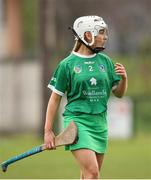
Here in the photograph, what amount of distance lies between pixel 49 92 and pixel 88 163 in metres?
18.1

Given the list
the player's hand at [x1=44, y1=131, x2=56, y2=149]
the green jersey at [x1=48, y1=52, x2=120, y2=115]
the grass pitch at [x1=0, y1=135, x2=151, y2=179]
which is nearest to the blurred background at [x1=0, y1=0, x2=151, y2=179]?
the grass pitch at [x1=0, y1=135, x2=151, y2=179]

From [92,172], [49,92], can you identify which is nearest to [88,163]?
[92,172]

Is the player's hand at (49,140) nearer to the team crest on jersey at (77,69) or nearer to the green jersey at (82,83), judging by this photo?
the green jersey at (82,83)

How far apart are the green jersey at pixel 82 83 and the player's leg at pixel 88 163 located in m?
0.41

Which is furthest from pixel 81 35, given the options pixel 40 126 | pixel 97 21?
pixel 40 126

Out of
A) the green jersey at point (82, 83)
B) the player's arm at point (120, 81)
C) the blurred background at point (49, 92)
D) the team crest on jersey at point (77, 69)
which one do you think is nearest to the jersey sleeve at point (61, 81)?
the green jersey at point (82, 83)

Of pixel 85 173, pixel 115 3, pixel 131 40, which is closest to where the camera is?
pixel 85 173

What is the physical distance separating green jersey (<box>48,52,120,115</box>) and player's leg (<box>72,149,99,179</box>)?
0.41m

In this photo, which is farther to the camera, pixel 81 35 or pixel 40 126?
pixel 40 126

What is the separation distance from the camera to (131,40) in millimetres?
55438

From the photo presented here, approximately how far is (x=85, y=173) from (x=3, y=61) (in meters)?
20.4

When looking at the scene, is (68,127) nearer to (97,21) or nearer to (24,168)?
(97,21)

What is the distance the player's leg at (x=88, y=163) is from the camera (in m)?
10.4

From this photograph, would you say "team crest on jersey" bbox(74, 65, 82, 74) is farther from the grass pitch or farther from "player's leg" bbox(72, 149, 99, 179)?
the grass pitch
